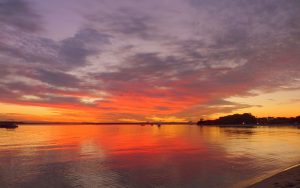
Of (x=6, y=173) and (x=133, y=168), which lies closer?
(x=6, y=173)

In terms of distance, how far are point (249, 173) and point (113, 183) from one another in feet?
41.9

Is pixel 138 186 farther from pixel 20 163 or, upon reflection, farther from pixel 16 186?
pixel 20 163

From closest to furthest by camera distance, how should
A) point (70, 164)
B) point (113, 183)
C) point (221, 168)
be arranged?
point (113, 183)
point (221, 168)
point (70, 164)

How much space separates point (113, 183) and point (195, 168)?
10351mm

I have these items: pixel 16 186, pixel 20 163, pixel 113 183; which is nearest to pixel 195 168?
pixel 113 183

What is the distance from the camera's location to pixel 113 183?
22500 millimetres

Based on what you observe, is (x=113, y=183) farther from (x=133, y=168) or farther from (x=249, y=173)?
(x=249, y=173)

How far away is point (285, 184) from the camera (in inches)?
730

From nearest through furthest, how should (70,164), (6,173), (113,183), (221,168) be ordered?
(113,183), (6,173), (221,168), (70,164)

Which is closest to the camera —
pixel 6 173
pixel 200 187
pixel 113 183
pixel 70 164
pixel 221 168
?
pixel 200 187

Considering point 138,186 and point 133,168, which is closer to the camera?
point 138,186

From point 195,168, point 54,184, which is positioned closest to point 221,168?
point 195,168

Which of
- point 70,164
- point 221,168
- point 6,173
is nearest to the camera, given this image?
point 6,173

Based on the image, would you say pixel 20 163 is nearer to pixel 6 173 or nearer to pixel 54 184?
pixel 6 173
